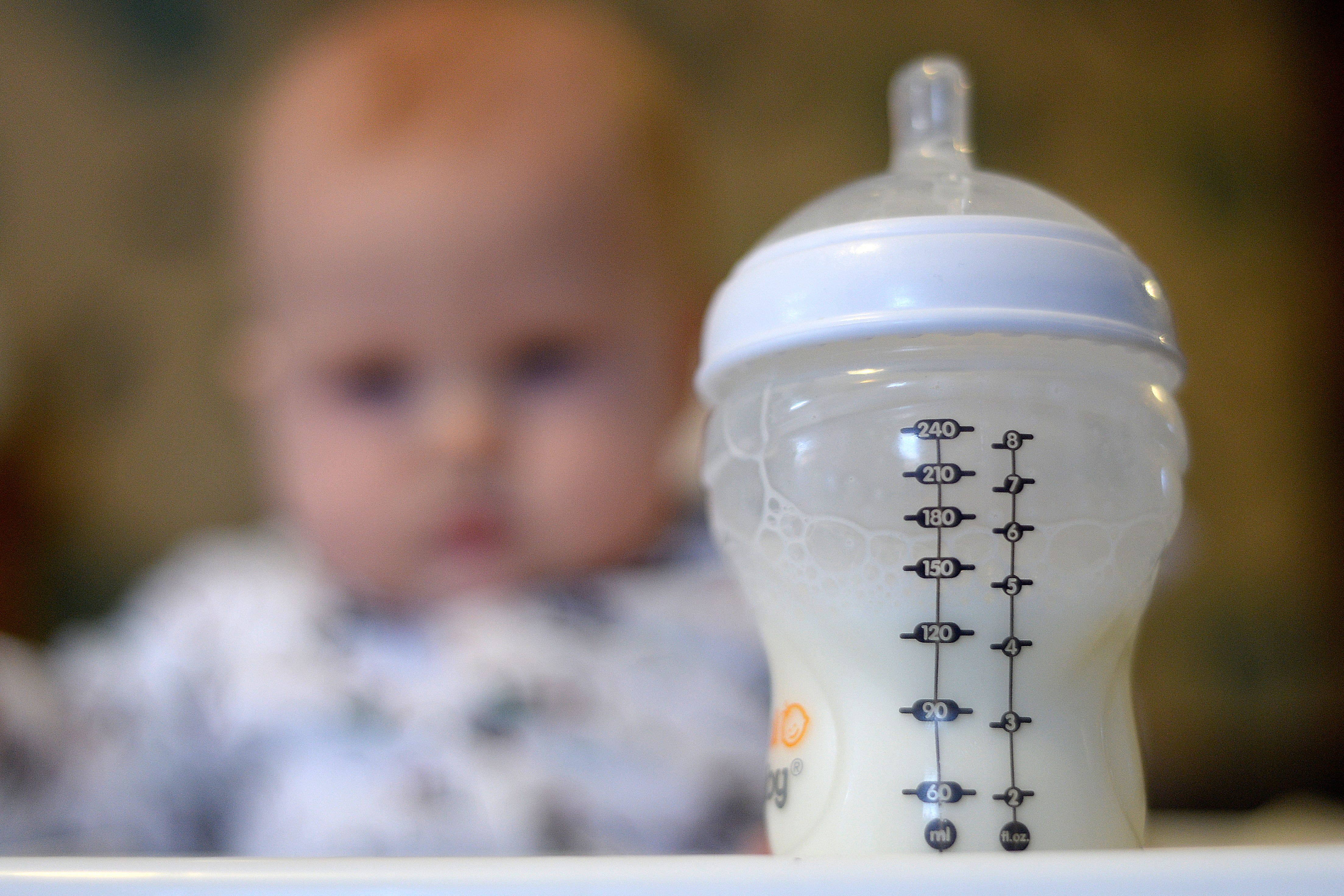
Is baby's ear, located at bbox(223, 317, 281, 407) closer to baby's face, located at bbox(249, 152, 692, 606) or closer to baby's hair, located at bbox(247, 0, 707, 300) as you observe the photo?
baby's face, located at bbox(249, 152, 692, 606)

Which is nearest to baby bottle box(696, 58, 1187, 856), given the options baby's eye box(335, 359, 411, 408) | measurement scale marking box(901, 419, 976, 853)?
measurement scale marking box(901, 419, 976, 853)

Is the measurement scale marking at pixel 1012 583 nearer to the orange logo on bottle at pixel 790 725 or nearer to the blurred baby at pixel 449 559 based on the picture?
the orange logo on bottle at pixel 790 725

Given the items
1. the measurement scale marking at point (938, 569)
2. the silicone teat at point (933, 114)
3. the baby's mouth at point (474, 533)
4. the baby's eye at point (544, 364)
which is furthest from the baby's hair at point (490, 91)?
the measurement scale marking at point (938, 569)

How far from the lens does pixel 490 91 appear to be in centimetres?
93

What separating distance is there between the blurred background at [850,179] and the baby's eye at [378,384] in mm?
174

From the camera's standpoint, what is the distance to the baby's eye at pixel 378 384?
2.77 ft

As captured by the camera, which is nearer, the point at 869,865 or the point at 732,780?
the point at 869,865

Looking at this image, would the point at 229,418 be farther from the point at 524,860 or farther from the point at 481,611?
the point at 524,860

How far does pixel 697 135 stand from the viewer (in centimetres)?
99

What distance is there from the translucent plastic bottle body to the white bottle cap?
0.7 inches

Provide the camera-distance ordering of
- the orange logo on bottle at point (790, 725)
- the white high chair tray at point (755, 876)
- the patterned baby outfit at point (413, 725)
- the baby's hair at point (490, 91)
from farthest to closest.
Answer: the baby's hair at point (490, 91)
the patterned baby outfit at point (413, 725)
the orange logo on bottle at point (790, 725)
the white high chair tray at point (755, 876)

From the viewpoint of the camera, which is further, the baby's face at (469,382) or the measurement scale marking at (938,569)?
the baby's face at (469,382)

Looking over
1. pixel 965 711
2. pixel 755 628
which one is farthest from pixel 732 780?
pixel 965 711

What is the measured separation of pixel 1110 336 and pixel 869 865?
0.59 feet
